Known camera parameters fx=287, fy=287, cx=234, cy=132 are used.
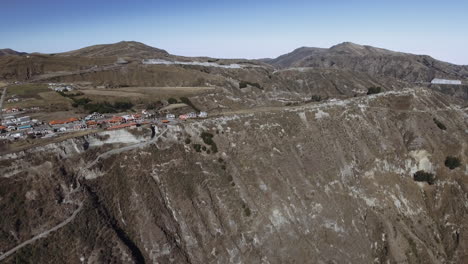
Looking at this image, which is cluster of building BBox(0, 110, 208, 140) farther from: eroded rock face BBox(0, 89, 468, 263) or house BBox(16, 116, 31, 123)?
eroded rock face BBox(0, 89, 468, 263)

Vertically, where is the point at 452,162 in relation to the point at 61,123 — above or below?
below

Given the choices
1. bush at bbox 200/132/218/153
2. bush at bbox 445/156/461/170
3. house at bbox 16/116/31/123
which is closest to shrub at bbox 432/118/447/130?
bush at bbox 445/156/461/170

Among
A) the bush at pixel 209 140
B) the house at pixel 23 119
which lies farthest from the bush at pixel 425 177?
the house at pixel 23 119

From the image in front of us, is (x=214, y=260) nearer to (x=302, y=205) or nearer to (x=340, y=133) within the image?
(x=302, y=205)

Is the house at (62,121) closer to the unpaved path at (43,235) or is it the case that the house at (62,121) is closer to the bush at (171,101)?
the unpaved path at (43,235)

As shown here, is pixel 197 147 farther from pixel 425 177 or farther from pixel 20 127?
pixel 425 177

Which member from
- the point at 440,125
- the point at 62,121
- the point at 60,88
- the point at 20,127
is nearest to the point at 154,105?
the point at 62,121
